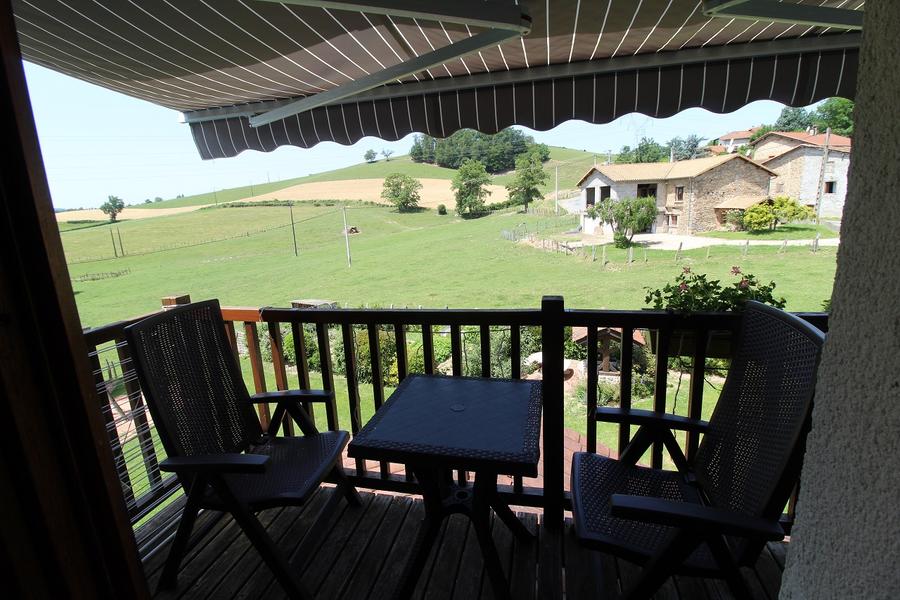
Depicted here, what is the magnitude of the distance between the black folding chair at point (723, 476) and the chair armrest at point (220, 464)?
3.67ft

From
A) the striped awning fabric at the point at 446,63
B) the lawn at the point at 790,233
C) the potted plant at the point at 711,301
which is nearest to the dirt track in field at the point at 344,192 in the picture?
the lawn at the point at 790,233

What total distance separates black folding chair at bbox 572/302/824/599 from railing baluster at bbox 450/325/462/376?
716 millimetres

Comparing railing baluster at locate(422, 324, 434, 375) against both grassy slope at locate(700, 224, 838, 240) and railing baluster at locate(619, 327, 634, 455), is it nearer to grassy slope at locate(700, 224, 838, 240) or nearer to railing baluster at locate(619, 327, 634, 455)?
railing baluster at locate(619, 327, 634, 455)

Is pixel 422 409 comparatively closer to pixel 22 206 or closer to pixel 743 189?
pixel 22 206

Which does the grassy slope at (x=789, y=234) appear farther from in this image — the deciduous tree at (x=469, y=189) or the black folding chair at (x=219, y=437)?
the black folding chair at (x=219, y=437)

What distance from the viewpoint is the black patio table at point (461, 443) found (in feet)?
4.83

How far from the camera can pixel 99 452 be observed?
47.0 inches

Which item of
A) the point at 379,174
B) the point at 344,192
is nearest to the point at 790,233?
the point at 379,174

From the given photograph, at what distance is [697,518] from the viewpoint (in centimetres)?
124

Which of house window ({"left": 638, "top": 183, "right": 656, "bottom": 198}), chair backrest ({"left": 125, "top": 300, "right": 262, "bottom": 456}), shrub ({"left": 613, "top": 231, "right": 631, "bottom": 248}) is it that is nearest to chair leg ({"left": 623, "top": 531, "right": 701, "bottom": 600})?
chair backrest ({"left": 125, "top": 300, "right": 262, "bottom": 456})

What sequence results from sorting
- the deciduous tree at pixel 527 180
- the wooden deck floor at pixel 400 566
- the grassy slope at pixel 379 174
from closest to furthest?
the wooden deck floor at pixel 400 566
the deciduous tree at pixel 527 180
the grassy slope at pixel 379 174

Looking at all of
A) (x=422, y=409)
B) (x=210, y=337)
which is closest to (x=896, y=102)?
(x=422, y=409)

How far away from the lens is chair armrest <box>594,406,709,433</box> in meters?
1.75

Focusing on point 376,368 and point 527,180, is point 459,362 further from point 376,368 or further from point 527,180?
point 527,180
